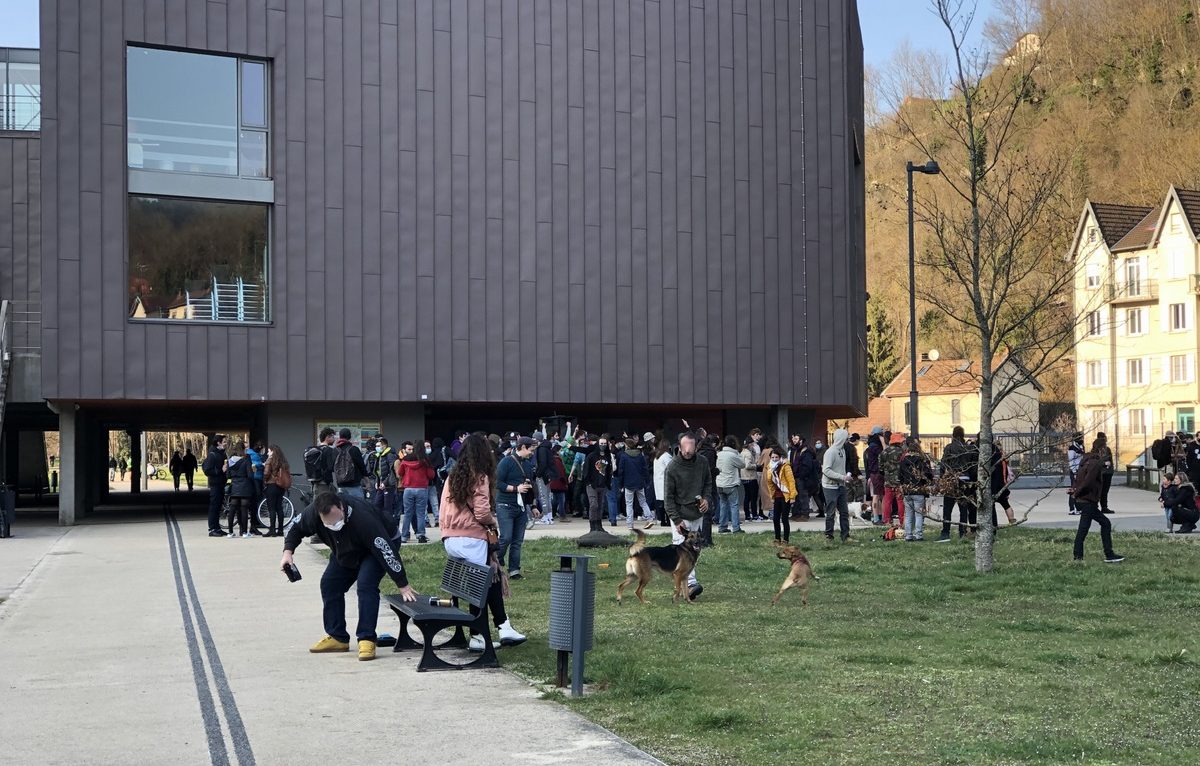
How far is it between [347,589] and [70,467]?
2027 centimetres

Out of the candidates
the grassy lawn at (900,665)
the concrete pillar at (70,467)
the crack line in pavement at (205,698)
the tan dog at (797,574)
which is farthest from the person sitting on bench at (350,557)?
the concrete pillar at (70,467)

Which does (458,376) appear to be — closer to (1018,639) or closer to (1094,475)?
(1094,475)

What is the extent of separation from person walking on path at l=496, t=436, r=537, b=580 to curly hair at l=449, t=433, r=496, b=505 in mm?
3274

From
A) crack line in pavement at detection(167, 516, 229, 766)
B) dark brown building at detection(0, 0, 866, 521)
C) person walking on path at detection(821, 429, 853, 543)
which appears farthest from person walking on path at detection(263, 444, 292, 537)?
person walking on path at detection(821, 429, 853, 543)

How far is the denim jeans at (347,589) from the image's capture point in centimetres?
1015

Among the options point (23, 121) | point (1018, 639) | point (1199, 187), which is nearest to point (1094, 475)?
point (1018, 639)

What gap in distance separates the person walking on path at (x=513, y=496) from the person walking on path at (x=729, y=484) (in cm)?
587

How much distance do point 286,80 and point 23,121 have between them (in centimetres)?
800

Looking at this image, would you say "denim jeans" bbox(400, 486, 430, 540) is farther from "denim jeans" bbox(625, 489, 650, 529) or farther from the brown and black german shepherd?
the brown and black german shepherd

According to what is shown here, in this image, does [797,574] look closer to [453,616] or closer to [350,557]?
[453,616]

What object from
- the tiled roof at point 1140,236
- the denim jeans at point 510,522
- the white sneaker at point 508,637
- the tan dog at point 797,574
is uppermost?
the tiled roof at point 1140,236

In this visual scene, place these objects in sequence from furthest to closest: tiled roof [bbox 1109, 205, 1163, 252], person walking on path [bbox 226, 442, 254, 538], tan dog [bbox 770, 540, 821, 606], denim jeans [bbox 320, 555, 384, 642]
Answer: tiled roof [bbox 1109, 205, 1163, 252] → person walking on path [bbox 226, 442, 254, 538] → tan dog [bbox 770, 540, 821, 606] → denim jeans [bbox 320, 555, 384, 642]

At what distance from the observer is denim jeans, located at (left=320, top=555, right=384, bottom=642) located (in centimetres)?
1015

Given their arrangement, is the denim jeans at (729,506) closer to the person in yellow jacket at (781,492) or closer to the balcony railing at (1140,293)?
the person in yellow jacket at (781,492)
